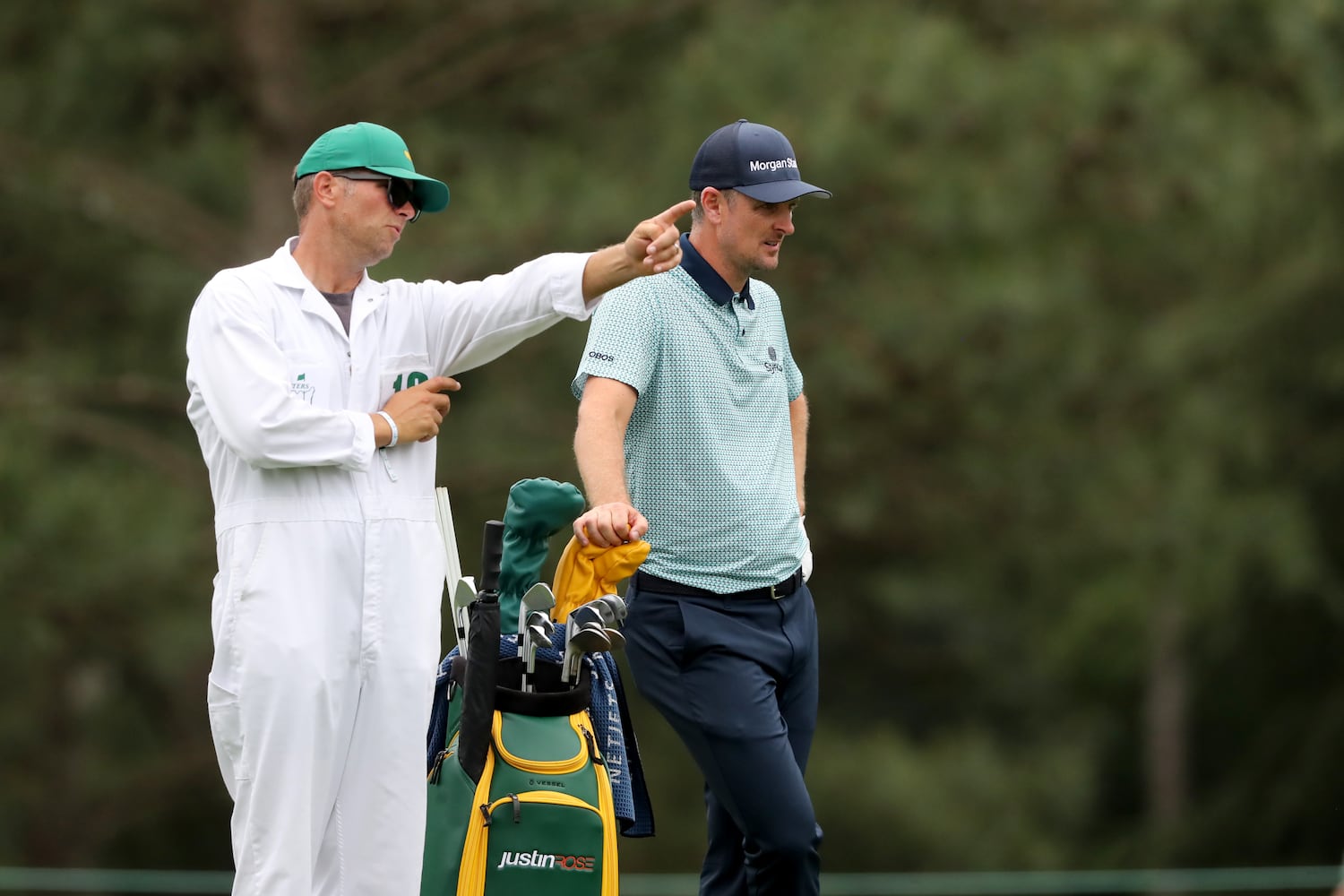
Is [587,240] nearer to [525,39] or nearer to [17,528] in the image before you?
[525,39]

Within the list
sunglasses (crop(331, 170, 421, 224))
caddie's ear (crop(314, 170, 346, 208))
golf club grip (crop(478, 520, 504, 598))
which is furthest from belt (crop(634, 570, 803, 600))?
caddie's ear (crop(314, 170, 346, 208))

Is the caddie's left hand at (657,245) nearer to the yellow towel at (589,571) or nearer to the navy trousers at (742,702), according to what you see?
the yellow towel at (589,571)

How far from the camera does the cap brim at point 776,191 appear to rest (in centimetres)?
420

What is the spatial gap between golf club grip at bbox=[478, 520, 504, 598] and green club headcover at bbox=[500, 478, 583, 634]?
3 centimetres

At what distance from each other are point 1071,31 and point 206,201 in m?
5.26

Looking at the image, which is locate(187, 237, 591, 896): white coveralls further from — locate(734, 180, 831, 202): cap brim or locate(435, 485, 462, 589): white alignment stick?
locate(734, 180, 831, 202): cap brim

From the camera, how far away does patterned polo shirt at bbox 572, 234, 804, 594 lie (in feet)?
13.7

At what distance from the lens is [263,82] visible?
11.4 m

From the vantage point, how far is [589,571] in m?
4.02

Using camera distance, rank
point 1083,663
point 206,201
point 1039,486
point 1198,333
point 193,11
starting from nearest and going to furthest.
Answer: point 193,11, point 206,201, point 1039,486, point 1198,333, point 1083,663

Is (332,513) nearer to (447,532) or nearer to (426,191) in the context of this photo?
(447,532)

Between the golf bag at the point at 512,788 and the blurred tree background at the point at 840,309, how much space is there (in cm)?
586


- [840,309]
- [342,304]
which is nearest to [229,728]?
[342,304]

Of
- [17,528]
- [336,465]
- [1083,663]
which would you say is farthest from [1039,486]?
[336,465]
